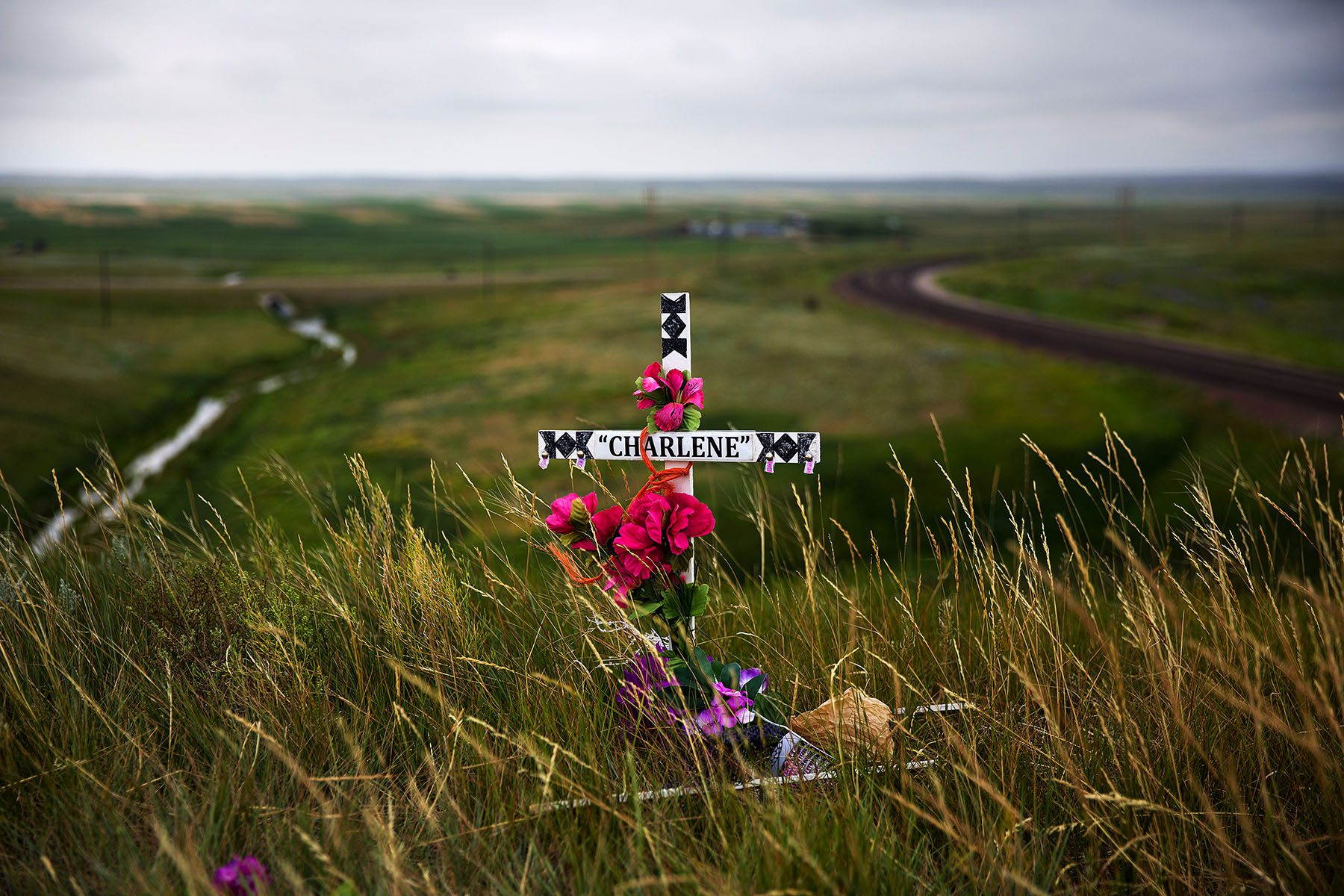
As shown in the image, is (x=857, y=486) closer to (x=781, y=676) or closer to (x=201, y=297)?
(x=781, y=676)

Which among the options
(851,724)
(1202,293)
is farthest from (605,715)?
(1202,293)

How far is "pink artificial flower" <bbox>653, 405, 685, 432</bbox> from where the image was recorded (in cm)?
421

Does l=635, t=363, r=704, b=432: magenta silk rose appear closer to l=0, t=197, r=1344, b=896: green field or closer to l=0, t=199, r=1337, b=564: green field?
l=0, t=197, r=1344, b=896: green field

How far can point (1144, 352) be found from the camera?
35906 mm

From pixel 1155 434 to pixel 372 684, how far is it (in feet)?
79.4

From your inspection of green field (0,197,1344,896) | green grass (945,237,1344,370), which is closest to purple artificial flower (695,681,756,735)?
green field (0,197,1344,896)

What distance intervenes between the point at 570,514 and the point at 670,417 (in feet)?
2.19

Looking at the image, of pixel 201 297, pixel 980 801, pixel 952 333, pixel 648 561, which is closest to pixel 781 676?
pixel 648 561

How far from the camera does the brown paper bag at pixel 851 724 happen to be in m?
3.36

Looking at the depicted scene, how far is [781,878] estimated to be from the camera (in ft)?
9.04

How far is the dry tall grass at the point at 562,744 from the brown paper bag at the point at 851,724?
125 mm

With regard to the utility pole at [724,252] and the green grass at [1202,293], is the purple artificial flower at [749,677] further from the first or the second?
the utility pole at [724,252]

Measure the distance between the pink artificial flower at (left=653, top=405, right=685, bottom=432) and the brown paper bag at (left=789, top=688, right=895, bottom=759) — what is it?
4.77 feet

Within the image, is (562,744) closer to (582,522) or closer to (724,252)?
(582,522)
